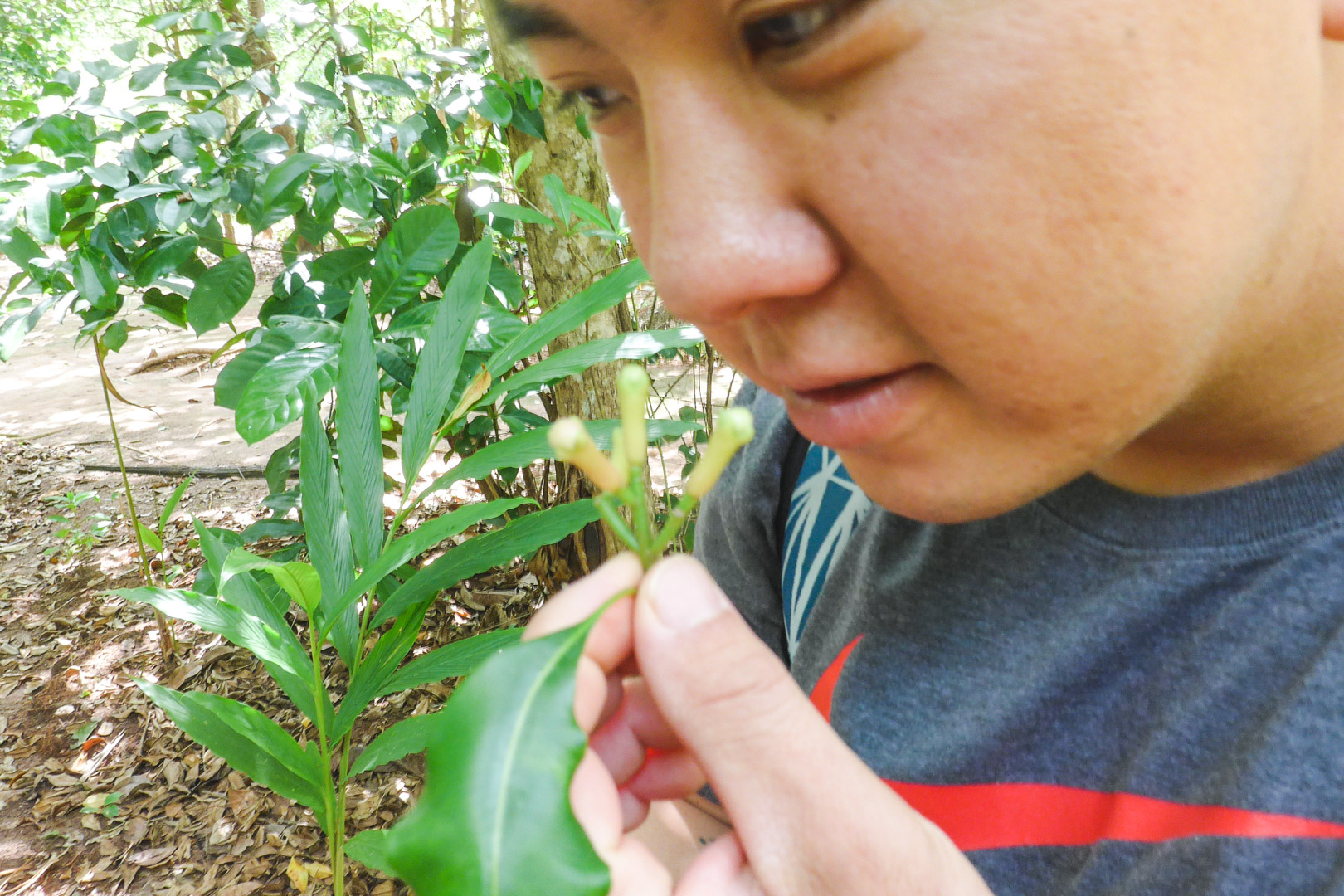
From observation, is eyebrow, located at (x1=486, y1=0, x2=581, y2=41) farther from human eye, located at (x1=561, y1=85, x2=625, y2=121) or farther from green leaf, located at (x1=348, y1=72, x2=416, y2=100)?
green leaf, located at (x1=348, y1=72, x2=416, y2=100)

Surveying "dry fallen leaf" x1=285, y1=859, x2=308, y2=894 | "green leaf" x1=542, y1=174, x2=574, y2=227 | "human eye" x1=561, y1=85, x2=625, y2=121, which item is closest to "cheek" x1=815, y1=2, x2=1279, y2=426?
"human eye" x1=561, y1=85, x2=625, y2=121

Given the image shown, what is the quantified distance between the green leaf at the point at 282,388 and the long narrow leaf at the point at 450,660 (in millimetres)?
427

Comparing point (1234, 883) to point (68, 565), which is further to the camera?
point (68, 565)

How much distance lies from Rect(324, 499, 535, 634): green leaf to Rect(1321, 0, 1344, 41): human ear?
991mm

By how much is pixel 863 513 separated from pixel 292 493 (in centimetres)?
156

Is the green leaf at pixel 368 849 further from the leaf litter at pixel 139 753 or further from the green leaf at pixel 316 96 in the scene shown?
the green leaf at pixel 316 96

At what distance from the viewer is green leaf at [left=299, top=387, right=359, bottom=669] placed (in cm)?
133

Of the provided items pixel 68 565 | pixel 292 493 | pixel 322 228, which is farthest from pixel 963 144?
pixel 68 565

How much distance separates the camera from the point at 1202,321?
57 cm

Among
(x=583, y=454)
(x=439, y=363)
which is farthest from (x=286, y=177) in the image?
(x=583, y=454)

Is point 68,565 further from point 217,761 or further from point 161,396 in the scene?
point 161,396

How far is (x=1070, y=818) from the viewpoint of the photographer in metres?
0.73

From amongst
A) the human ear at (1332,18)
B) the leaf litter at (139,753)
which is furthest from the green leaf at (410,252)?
the human ear at (1332,18)

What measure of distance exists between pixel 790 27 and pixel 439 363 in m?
0.94
